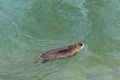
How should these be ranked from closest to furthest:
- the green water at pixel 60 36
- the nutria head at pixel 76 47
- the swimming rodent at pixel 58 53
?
1. the green water at pixel 60 36
2. the swimming rodent at pixel 58 53
3. the nutria head at pixel 76 47

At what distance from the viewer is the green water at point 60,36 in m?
6.93

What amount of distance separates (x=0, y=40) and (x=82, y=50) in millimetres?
1931

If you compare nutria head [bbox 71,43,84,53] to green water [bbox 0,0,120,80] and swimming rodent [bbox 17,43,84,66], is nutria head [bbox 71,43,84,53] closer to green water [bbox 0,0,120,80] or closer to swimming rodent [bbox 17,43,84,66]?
swimming rodent [bbox 17,43,84,66]

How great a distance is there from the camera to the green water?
6.93 metres

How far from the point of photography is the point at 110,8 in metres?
9.64

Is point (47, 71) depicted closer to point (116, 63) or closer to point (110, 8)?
point (116, 63)

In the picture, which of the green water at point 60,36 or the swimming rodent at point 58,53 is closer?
the green water at point 60,36

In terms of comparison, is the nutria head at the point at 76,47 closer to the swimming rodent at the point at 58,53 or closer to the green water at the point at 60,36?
the swimming rodent at the point at 58,53

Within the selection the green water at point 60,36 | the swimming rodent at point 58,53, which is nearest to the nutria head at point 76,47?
the swimming rodent at point 58,53

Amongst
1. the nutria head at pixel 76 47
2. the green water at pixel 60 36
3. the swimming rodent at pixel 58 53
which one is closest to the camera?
the green water at pixel 60 36

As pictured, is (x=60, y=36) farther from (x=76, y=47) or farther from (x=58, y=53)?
(x=58, y=53)

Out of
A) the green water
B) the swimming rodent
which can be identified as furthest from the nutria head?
the green water

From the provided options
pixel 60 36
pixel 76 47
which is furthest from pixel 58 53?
pixel 60 36

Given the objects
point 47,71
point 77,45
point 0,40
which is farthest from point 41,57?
point 0,40
